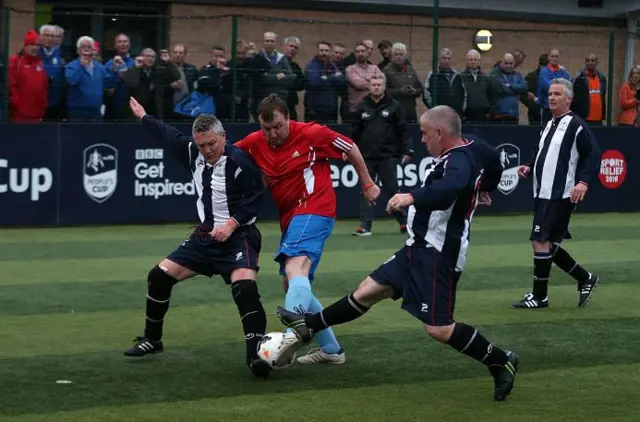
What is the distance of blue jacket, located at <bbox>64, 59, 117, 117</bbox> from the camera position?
16906 millimetres

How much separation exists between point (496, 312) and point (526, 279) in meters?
2.21

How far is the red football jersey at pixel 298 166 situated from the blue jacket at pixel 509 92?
1182 centimetres

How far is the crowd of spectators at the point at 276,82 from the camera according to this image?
1694 centimetres

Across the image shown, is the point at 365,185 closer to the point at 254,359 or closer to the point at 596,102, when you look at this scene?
the point at 254,359

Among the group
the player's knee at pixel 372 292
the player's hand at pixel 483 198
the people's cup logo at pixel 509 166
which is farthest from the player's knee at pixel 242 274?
the people's cup logo at pixel 509 166

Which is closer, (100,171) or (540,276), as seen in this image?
(540,276)

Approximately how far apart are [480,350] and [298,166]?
1.96m

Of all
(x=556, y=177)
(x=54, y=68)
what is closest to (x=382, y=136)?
(x=54, y=68)

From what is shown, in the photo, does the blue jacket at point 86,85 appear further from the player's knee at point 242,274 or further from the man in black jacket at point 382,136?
the player's knee at point 242,274

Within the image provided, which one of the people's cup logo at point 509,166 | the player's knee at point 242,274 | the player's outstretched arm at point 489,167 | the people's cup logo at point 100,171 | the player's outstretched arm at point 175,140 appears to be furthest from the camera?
the people's cup logo at point 509,166

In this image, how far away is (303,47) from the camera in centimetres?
1981

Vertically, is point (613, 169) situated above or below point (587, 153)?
below

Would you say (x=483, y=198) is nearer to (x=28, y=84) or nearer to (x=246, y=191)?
(x=246, y=191)

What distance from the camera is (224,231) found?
8.25 meters
